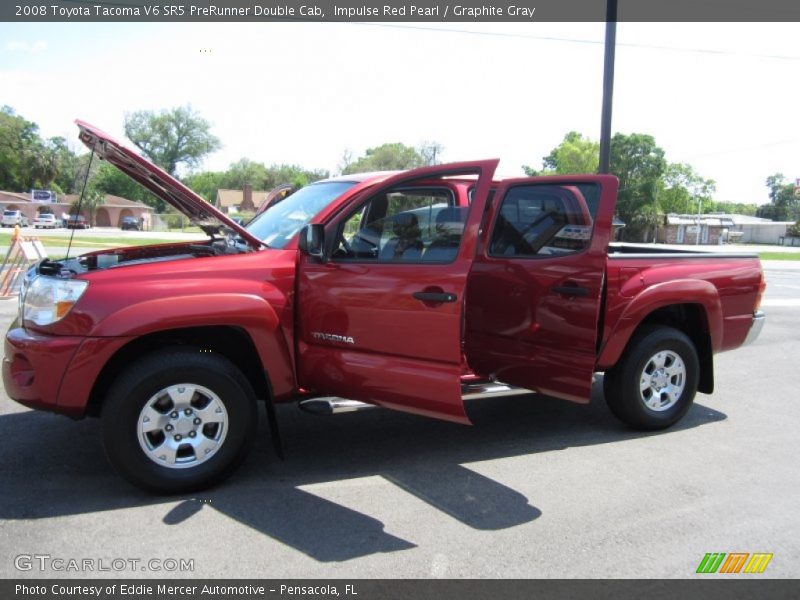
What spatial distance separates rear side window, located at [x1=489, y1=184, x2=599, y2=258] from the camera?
4535mm

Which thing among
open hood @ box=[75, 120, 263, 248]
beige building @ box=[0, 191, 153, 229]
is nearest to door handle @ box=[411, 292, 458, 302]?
open hood @ box=[75, 120, 263, 248]

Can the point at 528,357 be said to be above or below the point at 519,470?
above

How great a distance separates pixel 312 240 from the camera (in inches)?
150

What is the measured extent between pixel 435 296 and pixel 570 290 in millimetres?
1190

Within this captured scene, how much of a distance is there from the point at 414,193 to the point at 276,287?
1.16m

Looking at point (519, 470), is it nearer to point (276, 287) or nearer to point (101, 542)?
point (276, 287)

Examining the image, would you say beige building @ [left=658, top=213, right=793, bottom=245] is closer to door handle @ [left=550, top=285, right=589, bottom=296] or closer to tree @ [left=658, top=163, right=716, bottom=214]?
tree @ [left=658, top=163, right=716, bottom=214]

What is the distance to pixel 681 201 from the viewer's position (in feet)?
221

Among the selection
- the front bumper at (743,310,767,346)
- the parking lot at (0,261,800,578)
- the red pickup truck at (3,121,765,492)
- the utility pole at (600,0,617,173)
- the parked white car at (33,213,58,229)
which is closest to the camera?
the parking lot at (0,261,800,578)

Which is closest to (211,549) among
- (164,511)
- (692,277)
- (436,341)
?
(164,511)

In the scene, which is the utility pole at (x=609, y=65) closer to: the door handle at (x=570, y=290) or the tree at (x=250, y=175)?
the door handle at (x=570, y=290)

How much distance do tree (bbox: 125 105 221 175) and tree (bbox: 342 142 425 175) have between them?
933 inches

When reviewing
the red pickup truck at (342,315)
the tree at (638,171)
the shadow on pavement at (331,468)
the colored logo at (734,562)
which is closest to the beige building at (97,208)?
the tree at (638,171)

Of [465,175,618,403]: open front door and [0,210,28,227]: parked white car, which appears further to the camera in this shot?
[0,210,28,227]: parked white car
